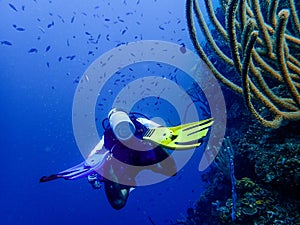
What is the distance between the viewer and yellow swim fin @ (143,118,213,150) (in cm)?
246

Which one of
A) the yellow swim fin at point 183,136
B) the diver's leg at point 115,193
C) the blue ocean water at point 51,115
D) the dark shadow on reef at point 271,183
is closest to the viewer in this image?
the yellow swim fin at point 183,136

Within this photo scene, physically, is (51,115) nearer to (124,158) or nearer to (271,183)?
(124,158)

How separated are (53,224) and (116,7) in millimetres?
49708

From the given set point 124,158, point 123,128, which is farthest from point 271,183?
point 123,128

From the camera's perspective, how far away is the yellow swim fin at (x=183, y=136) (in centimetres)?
246

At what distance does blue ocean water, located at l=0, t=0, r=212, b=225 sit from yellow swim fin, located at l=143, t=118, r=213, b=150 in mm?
36829

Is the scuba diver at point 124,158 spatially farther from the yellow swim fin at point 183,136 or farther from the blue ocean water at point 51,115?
the blue ocean water at point 51,115

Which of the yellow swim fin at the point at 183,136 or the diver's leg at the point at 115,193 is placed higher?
the yellow swim fin at the point at 183,136

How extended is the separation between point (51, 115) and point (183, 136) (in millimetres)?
72675

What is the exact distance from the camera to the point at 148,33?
64.3 m

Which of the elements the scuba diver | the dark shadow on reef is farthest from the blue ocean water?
the scuba diver

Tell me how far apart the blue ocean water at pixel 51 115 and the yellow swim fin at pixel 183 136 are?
36.8 meters

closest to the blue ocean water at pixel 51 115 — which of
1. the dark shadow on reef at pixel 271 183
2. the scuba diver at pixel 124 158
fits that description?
the dark shadow on reef at pixel 271 183

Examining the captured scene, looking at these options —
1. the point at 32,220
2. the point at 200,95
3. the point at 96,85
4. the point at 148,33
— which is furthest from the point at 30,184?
the point at 200,95
